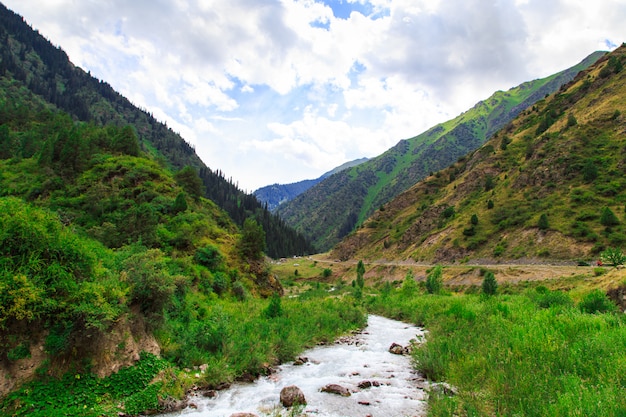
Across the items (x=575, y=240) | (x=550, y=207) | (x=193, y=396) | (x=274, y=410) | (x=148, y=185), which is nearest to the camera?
(x=274, y=410)

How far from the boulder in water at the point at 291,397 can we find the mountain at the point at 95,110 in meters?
127

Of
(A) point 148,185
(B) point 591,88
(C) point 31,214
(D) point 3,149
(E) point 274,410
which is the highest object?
(B) point 591,88

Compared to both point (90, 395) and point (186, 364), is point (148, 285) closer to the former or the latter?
point (186, 364)

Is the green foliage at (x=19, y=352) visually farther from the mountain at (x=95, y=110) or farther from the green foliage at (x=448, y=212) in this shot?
the mountain at (x=95, y=110)

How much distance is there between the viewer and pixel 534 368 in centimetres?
789

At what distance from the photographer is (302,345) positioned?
16156 mm

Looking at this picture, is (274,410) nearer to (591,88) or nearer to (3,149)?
(3,149)

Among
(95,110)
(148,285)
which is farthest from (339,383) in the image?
(95,110)

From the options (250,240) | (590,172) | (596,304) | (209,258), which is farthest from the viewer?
(590,172)

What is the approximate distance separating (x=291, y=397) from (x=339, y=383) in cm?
238

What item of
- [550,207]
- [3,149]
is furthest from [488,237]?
[3,149]

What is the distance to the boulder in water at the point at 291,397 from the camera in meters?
9.12

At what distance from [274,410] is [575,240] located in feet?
177

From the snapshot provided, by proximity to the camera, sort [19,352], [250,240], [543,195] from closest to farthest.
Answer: [19,352], [250,240], [543,195]
